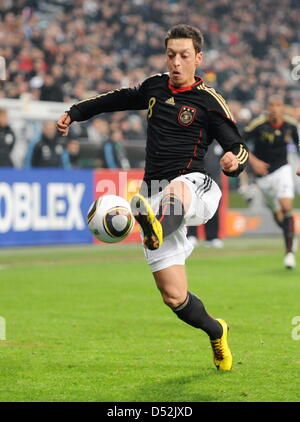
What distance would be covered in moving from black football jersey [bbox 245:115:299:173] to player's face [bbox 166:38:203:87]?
792cm

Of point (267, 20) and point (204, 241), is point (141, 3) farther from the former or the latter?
point (204, 241)

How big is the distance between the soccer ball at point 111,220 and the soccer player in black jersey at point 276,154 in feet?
26.5

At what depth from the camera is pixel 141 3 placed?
1220 inches

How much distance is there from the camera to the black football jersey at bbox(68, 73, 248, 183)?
639 cm

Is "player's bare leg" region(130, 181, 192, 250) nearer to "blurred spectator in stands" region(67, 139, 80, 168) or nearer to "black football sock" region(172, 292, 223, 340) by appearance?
"black football sock" region(172, 292, 223, 340)

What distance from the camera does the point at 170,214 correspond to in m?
5.87

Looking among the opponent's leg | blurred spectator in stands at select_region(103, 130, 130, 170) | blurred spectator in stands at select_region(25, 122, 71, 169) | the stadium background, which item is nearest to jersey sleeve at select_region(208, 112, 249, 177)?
the opponent's leg

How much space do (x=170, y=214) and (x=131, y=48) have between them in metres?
23.8

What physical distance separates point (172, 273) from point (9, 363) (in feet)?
4.76

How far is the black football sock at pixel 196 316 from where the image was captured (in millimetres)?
6145

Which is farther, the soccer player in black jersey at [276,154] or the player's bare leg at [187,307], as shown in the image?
the soccer player in black jersey at [276,154]

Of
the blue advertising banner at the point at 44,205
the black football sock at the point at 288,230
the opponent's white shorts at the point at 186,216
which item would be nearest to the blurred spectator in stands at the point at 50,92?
the blue advertising banner at the point at 44,205

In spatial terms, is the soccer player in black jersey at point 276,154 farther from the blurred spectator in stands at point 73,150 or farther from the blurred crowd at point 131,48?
the blurred spectator in stands at point 73,150

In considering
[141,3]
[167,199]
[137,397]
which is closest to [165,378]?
[137,397]
